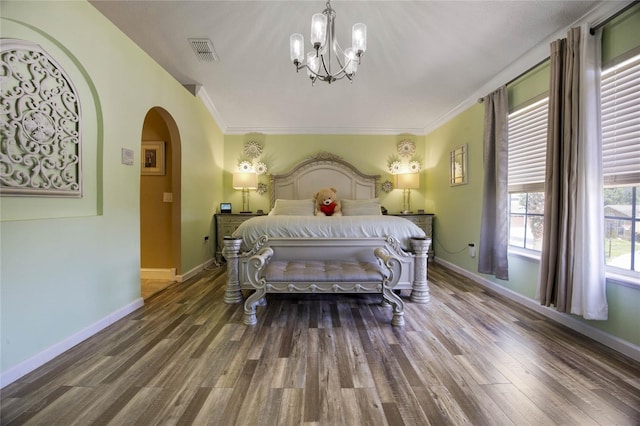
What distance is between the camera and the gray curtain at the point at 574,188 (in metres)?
1.84

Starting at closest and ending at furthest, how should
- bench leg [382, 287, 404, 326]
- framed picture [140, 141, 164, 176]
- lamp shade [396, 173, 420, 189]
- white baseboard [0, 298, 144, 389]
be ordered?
white baseboard [0, 298, 144, 389] → bench leg [382, 287, 404, 326] → framed picture [140, 141, 164, 176] → lamp shade [396, 173, 420, 189]

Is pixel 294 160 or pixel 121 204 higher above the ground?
pixel 294 160

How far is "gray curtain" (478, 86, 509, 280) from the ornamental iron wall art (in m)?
3.91

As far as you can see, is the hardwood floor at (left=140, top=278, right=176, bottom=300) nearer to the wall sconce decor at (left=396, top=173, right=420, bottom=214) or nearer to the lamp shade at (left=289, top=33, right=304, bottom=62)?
the lamp shade at (left=289, top=33, right=304, bottom=62)

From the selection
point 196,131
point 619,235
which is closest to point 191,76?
point 196,131

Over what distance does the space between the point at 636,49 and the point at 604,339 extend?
206 centimetres

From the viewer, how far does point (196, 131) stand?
3654 millimetres

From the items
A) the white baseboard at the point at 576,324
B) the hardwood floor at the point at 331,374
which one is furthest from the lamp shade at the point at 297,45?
the white baseboard at the point at 576,324

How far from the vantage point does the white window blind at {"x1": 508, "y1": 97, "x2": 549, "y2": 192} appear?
2469 millimetres

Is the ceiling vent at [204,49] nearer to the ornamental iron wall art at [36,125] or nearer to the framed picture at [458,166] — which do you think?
the ornamental iron wall art at [36,125]

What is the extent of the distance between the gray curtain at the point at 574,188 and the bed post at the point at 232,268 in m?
2.81

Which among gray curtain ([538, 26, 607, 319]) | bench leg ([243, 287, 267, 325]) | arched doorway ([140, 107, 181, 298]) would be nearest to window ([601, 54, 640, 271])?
gray curtain ([538, 26, 607, 319])

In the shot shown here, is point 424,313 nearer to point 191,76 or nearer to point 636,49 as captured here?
point 636,49

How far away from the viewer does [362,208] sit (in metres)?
3.99
